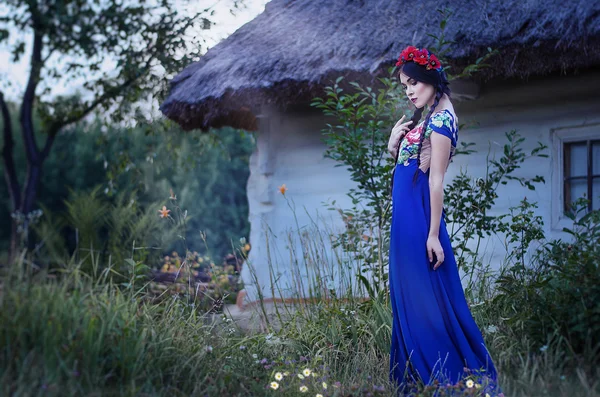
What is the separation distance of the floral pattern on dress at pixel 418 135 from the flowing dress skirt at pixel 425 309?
0.11 meters

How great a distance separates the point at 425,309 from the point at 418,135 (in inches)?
28.7

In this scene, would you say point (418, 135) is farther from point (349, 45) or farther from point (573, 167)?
point (573, 167)

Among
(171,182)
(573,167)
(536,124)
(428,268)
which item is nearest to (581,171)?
(573,167)

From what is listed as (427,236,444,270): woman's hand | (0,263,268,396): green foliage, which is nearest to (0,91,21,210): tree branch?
(0,263,268,396): green foliage

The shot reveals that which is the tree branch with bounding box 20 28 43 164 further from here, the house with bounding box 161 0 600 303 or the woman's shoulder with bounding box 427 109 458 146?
the woman's shoulder with bounding box 427 109 458 146

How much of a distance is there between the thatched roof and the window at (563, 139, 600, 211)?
601mm

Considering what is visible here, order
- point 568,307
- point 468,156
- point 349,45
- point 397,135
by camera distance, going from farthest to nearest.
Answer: point 468,156 → point 349,45 → point 397,135 → point 568,307

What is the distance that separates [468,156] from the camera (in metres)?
4.82

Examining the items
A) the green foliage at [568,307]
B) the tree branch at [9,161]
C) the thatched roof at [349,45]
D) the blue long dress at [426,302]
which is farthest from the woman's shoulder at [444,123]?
the tree branch at [9,161]

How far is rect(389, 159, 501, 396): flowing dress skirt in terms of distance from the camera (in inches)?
101

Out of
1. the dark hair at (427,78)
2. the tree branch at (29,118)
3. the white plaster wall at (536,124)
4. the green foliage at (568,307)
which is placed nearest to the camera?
the green foliage at (568,307)

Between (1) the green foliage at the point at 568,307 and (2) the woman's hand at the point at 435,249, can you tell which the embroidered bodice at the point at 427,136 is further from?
(1) the green foliage at the point at 568,307

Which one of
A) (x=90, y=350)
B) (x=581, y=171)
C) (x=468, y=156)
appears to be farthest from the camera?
(x=468, y=156)

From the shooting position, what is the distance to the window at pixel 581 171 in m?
4.42
